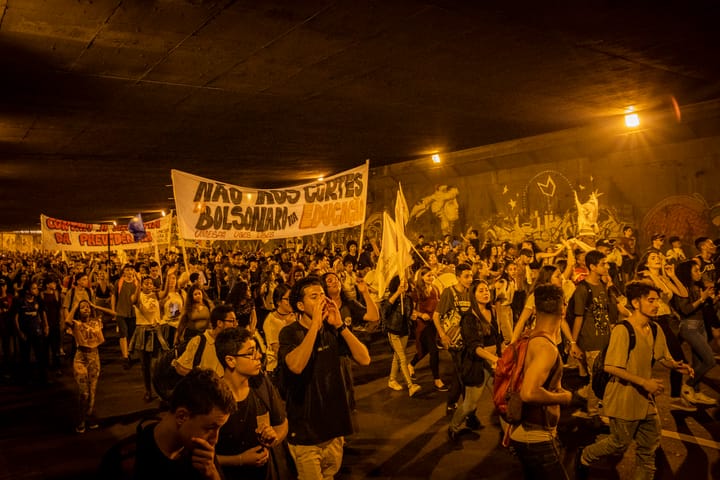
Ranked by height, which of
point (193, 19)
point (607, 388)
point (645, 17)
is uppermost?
point (645, 17)

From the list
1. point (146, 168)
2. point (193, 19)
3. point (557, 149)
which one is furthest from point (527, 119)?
point (146, 168)

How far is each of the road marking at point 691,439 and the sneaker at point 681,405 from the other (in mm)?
935

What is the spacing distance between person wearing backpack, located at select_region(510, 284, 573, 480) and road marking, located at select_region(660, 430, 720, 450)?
3.22 m

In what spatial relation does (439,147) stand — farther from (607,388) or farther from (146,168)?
(607,388)

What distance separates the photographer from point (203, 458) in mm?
2361

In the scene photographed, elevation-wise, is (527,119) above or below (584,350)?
above

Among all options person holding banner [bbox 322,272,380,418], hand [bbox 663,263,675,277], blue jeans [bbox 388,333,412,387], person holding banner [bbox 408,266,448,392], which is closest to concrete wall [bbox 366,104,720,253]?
hand [bbox 663,263,675,277]

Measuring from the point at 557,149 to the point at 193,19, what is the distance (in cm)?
1277

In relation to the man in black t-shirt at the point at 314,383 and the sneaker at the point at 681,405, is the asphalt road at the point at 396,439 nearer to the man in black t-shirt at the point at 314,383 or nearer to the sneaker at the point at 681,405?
the sneaker at the point at 681,405

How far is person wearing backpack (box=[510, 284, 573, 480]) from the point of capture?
3766 millimetres

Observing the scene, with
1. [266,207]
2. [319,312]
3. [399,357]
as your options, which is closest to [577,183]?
[399,357]

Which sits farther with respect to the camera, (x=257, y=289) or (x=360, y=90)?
(x=257, y=289)

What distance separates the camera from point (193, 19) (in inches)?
256

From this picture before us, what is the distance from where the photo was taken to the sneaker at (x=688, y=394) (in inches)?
291
